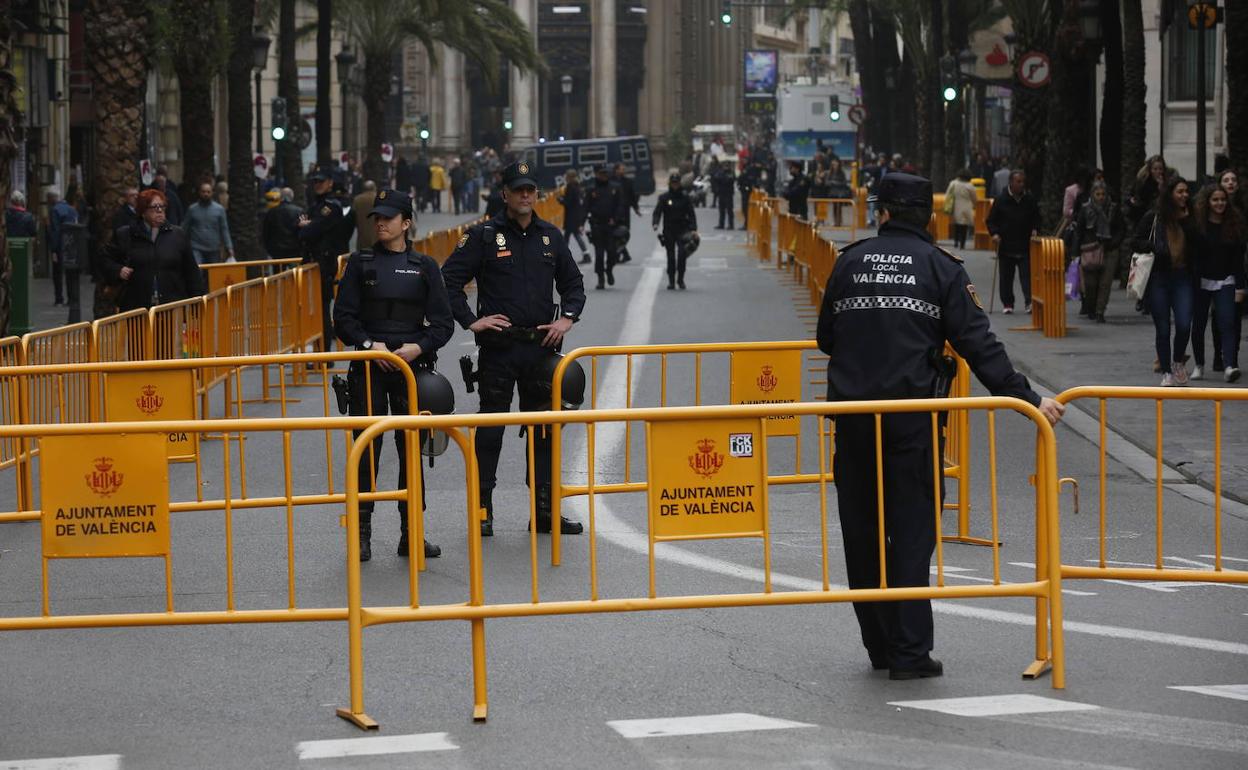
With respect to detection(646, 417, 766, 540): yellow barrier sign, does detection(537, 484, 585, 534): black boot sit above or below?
below

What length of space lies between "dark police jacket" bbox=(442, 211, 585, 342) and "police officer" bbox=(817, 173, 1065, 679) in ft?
10.5

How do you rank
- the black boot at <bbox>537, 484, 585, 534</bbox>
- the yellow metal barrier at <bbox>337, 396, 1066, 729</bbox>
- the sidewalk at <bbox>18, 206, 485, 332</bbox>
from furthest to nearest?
the sidewalk at <bbox>18, 206, 485, 332</bbox> < the black boot at <bbox>537, 484, 585, 534</bbox> < the yellow metal barrier at <bbox>337, 396, 1066, 729</bbox>

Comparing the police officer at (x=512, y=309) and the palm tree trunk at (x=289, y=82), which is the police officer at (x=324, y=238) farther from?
the palm tree trunk at (x=289, y=82)

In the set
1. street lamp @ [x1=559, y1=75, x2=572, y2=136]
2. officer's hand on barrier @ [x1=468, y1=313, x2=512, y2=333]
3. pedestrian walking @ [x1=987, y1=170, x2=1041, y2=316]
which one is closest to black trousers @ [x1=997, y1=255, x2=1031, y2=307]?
pedestrian walking @ [x1=987, y1=170, x2=1041, y2=316]

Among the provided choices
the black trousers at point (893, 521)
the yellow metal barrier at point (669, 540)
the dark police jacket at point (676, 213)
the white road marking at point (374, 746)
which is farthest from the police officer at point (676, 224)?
the white road marking at point (374, 746)

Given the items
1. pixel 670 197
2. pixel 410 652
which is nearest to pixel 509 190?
pixel 410 652

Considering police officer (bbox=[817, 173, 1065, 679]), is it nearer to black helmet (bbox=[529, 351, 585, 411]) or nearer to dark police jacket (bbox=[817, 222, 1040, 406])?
dark police jacket (bbox=[817, 222, 1040, 406])

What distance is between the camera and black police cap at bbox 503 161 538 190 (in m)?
10.5

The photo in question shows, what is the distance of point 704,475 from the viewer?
276 inches

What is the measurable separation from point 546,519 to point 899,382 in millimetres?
3371

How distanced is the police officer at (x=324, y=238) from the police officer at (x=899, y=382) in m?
13.9

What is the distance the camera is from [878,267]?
23.9ft

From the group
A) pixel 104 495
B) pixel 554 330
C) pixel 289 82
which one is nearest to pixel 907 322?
pixel 104 495

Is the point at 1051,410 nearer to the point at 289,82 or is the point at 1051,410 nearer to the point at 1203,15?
the point at 1203,15
